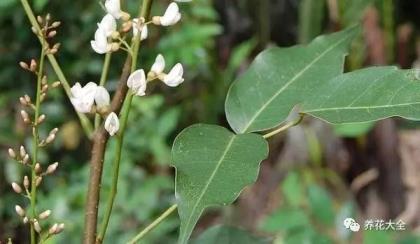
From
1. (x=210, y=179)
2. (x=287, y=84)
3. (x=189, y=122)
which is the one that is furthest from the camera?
(x=189, y=122)

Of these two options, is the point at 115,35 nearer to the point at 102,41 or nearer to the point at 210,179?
the point at 102,41

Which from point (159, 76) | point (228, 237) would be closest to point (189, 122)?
point (228, 237)

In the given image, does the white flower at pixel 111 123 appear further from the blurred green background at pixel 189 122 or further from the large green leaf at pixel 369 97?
the blurred green background at pixel 189 122

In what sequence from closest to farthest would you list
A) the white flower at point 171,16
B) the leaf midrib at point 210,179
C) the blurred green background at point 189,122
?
1. the leaf midrib at point 210,179
2. the white flower at point 171,16
3. the blurred green background at point 189,122

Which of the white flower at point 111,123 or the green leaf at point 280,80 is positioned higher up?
the white flower at point 111,123

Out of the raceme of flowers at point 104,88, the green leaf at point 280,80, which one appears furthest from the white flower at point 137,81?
the green leaf at point 280,80

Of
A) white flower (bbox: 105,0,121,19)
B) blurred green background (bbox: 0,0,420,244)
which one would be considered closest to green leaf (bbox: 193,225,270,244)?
white flower (bbox: 105,0,121,19)
